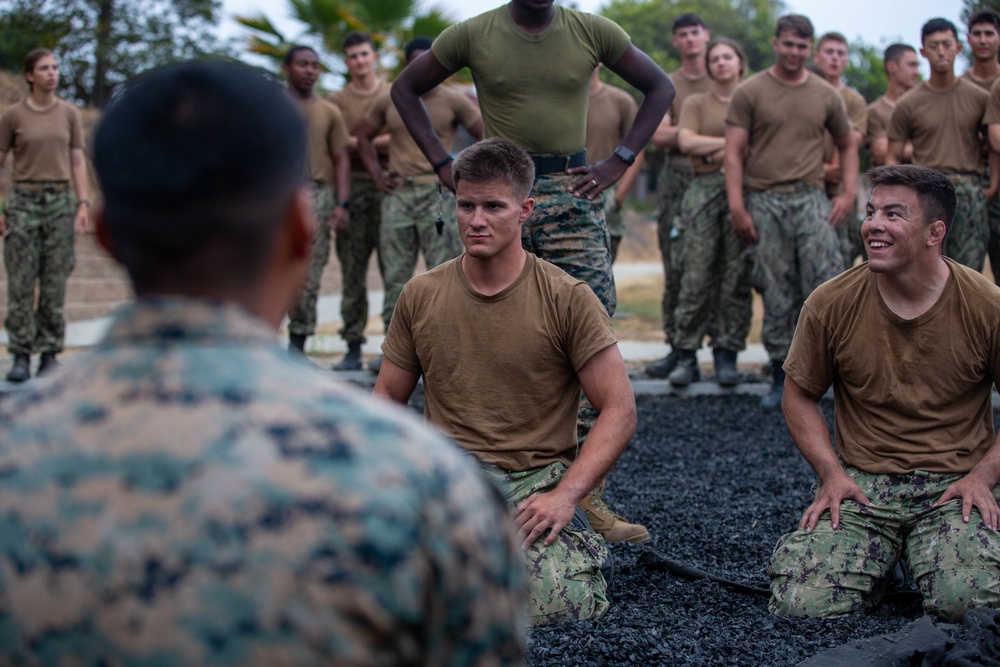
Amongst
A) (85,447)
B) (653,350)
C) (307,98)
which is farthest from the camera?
(653,350)

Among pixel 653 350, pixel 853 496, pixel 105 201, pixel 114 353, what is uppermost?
pixel 105 201

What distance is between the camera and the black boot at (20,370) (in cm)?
839

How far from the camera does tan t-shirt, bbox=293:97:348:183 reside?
895 cm

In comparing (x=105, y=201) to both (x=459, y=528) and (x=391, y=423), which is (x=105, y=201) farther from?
(x=459, y=528)

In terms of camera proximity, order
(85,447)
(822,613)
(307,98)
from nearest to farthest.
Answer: (85,447)
(822,613)
(307,98)

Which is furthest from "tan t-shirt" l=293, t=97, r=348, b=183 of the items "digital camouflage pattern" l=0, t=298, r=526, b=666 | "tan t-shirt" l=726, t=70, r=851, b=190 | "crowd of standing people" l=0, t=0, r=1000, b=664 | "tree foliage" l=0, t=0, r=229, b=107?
"tree foliage" l=0, t=0, r=229, b=107

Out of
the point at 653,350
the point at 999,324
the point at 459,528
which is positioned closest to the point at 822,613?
the point at 999,324

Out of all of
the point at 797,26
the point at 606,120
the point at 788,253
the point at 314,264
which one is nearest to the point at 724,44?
the point at 606,120

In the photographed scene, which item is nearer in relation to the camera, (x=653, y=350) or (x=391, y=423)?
(x=391, y=423)

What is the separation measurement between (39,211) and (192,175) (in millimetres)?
8207

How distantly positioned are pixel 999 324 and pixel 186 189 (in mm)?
3401

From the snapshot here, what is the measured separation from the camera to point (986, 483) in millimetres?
3959

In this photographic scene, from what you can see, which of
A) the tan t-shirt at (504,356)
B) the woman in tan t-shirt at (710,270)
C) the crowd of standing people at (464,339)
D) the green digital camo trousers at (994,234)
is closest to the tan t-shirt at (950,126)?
the crowd of standing people at (464,339)

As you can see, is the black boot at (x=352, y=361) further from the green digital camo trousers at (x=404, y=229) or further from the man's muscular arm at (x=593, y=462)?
the man's muscular arm at (x=593, y=462)
